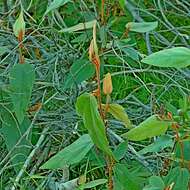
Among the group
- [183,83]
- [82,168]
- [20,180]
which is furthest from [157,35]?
[20,180]

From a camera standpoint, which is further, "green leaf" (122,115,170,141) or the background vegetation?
the background vegetation

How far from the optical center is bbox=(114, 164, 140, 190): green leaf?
2.84 feet

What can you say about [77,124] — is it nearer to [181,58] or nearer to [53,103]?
[53,103]

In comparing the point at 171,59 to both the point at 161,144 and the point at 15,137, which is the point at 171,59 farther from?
the point at 15,137

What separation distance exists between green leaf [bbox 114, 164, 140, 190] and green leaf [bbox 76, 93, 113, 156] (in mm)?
115

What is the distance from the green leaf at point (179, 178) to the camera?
825mm

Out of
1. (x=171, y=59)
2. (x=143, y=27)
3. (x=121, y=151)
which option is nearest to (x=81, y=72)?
(x=143, y=27)

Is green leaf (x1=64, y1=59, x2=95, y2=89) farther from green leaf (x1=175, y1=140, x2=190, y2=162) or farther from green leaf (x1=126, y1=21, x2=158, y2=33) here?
green leaf (x1=175, y1=140, x2=190, y2=162)

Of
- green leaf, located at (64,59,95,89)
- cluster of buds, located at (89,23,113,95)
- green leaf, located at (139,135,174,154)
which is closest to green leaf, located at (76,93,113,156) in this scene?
cluster of buds, located at (89,23,113,95)

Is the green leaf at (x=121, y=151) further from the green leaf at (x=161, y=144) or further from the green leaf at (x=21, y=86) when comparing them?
the green leaf at (x=21, y=86)

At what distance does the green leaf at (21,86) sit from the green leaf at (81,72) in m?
0.12

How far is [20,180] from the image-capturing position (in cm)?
109

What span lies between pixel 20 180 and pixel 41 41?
422mm

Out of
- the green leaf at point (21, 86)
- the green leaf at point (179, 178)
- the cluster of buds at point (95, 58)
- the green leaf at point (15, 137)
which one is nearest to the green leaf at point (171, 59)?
the cluster of buds at point (95, 58)
